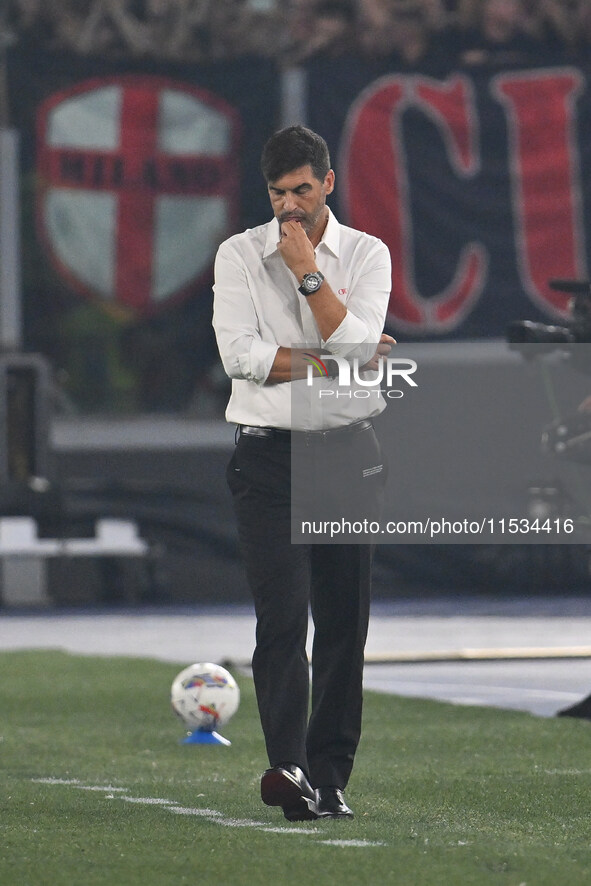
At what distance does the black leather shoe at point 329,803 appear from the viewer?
535 cm

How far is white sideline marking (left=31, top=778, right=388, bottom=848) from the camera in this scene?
16.2ft

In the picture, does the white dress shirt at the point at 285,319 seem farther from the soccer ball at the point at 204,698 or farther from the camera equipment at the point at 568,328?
the soccer ball at the point at 204,698

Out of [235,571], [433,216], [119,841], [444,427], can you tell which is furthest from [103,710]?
[433,216]

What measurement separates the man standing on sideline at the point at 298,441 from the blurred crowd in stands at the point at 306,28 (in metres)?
13.3

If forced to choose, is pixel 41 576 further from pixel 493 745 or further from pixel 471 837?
pixel 471 837

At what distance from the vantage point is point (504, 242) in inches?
720

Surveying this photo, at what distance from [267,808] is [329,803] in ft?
1.46

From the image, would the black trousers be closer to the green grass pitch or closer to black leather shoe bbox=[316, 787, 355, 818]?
black leather shoe bbox=[316, 787, 355, 818]

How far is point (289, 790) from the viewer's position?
16.8ft

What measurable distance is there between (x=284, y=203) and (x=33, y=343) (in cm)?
1330

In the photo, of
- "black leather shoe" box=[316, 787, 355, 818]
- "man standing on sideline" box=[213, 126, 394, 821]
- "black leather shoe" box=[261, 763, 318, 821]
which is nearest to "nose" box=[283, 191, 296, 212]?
"man standing on sideline" box=[213, 126, 394, 821]

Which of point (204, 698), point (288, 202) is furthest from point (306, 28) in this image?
point (288, 202)

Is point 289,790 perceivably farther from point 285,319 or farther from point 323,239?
point 323,239

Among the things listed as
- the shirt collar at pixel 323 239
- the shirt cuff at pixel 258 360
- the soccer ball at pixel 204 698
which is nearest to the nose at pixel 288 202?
the shirt collar at pixel 323 239
